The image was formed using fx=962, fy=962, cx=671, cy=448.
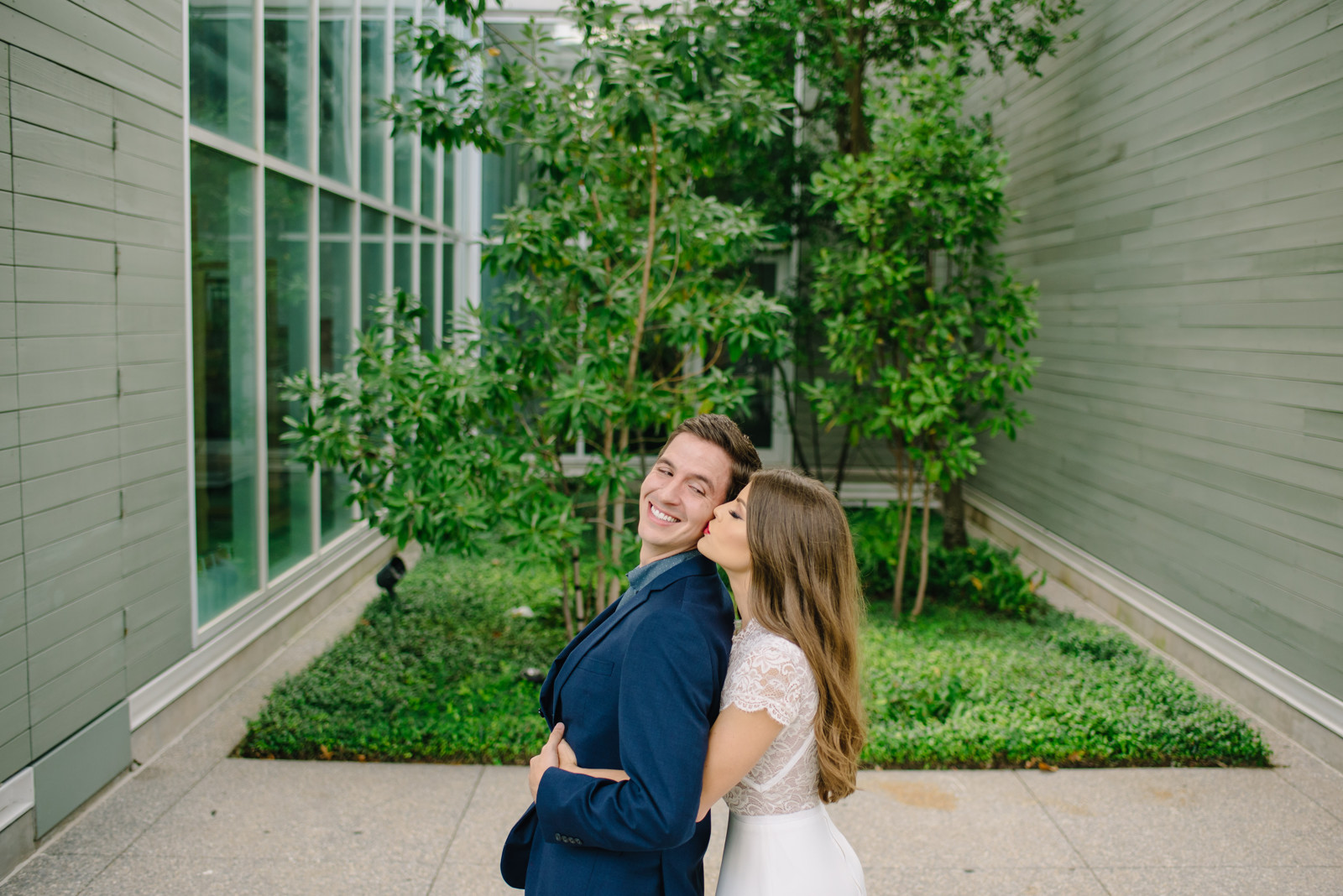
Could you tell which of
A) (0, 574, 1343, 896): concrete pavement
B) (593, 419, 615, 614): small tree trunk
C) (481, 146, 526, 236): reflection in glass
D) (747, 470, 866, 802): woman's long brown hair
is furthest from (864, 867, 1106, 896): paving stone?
(481, 146, 526, 236): reflection in glass

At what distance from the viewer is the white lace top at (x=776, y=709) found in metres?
1.87

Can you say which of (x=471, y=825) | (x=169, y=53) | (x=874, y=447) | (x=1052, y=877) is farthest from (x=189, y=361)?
(x=874, y=447)

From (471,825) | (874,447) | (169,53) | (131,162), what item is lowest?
(471,825)

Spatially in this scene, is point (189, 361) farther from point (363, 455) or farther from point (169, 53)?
point (169, 53)

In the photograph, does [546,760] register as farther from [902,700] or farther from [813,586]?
[902,700]

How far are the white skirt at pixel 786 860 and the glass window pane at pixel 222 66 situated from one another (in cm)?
463

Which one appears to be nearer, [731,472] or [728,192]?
[731,472]

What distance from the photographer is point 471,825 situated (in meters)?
4.05

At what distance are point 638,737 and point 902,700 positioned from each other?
12.6 ft

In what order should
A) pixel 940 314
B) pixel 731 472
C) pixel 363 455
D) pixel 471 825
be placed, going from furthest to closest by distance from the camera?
pixel 940 314 < pixel 363 455 < pixel 471 825 < pixel 731 472

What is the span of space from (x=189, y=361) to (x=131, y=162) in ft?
3.34

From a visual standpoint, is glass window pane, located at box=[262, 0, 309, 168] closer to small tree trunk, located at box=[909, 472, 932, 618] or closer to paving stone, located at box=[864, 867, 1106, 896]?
small tree trunk, located at box=[909, 472, 932, 618]

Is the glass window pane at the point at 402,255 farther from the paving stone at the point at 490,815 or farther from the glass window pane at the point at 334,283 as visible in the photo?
the paving stone at the point at 490,815

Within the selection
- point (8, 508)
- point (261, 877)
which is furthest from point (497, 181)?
point (261, 877)
